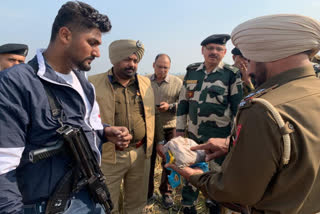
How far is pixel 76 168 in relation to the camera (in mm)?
1560

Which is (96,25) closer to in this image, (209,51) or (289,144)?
(289,144)

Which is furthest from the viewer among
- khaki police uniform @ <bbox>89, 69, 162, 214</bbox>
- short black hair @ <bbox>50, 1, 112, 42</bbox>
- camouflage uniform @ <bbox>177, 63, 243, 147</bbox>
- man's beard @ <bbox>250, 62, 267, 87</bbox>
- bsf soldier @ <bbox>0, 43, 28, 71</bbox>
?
bsf soldier @ <bbox>0, 43, 28, 71</bbox>

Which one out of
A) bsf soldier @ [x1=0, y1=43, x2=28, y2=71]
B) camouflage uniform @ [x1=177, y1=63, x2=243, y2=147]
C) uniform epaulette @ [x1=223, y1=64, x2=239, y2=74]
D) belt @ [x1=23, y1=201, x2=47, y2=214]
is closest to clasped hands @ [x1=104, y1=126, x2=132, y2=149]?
belt @ [x1=23, y1=201, x2=47, y2=214]

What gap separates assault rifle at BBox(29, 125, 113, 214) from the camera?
1.42 m

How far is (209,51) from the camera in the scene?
370 cm

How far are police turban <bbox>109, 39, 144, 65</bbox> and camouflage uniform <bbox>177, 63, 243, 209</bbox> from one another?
1.31 metres

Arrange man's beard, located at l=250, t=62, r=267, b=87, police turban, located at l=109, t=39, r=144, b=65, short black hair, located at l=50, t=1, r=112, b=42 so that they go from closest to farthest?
man's beard, located at l=250, t=62, r=267, b=87 < short black hair, located at l=50, t=1, r=112, b=42 < police turban, located at l=109, t=39, r=144, b=65

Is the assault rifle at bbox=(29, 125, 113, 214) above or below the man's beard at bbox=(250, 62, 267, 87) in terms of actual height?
below

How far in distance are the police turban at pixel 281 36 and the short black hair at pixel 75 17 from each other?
1312 mm

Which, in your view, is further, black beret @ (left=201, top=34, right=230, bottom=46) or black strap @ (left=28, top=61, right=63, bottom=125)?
black beret @ (left=201, top=34, right=230, bottom=46)

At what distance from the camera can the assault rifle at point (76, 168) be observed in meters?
1.42

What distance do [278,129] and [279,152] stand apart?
13cm

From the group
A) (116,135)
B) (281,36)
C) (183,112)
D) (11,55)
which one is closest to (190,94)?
(183,112)

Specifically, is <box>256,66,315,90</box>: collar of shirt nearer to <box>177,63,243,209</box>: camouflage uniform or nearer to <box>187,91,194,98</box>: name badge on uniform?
<box>177,63,243,209</box>: camouflage uniform
